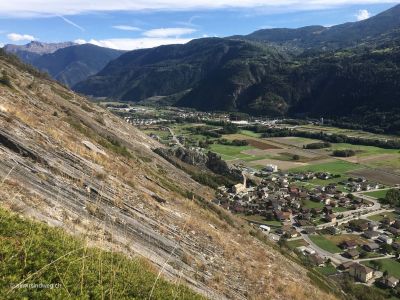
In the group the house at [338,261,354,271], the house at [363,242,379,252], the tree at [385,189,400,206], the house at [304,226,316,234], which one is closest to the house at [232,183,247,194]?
the house at [304,226,316,234]

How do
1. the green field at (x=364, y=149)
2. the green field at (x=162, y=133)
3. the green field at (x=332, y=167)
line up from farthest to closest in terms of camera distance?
the green field at (x=162, y=133) < the green field at (x=364, y=149) < the green field at (x=332, y=167)

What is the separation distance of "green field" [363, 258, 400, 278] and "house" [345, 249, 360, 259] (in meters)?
2.03

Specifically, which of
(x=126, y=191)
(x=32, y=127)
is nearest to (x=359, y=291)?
(x=126, y=191)

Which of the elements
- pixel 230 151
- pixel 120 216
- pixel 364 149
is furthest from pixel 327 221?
pixel 364 149

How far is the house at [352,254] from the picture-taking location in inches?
2441

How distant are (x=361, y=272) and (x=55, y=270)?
53.5m

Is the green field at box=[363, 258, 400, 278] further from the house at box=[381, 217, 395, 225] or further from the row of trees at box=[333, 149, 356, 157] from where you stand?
the row of trees at box=[333, 149, 356, 157]

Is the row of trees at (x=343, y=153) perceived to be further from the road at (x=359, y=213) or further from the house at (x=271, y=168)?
the road at (x=359, y=213)

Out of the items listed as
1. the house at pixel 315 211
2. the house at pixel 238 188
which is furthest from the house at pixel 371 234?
the house at pixel 238 188

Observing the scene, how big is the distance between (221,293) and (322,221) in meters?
68.6

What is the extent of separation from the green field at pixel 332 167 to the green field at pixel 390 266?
207 ft

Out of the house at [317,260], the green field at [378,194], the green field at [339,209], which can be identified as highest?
the house at [317,260]

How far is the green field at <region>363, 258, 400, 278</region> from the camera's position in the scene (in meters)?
56.8

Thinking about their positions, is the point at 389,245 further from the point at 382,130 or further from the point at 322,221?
the point at 382,130
